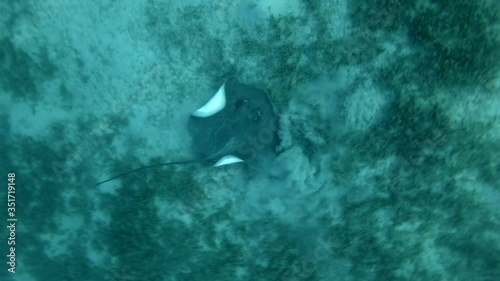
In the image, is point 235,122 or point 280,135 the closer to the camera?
point 235,122

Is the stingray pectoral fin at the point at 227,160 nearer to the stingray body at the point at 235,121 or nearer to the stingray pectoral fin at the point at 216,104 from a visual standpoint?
the stingray body at the point at 235,121

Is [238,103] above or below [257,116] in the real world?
above

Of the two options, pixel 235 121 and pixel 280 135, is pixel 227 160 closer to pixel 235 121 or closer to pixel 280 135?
pixel 235 121

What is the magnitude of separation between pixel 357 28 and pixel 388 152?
65.2 inches

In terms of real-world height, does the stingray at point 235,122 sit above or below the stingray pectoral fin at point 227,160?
above

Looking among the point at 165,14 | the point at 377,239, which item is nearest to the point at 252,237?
the point at 377,239

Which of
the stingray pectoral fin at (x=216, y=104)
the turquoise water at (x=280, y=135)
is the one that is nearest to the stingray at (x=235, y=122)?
the stingray pectoral fin at (x=216, y=104)

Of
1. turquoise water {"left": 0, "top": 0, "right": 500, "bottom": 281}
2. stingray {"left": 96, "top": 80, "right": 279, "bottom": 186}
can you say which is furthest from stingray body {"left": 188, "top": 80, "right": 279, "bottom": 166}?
turquoise water {"left": 0, "top": 0, "right": 500, "bottom": 281}

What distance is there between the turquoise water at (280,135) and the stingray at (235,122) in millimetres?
239

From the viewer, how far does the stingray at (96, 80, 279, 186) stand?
4273mm

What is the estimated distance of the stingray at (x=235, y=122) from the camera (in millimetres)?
4273

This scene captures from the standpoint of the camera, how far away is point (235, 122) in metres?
4.32

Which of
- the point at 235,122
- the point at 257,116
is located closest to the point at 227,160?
the point at 235,122

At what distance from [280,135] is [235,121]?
648mm
